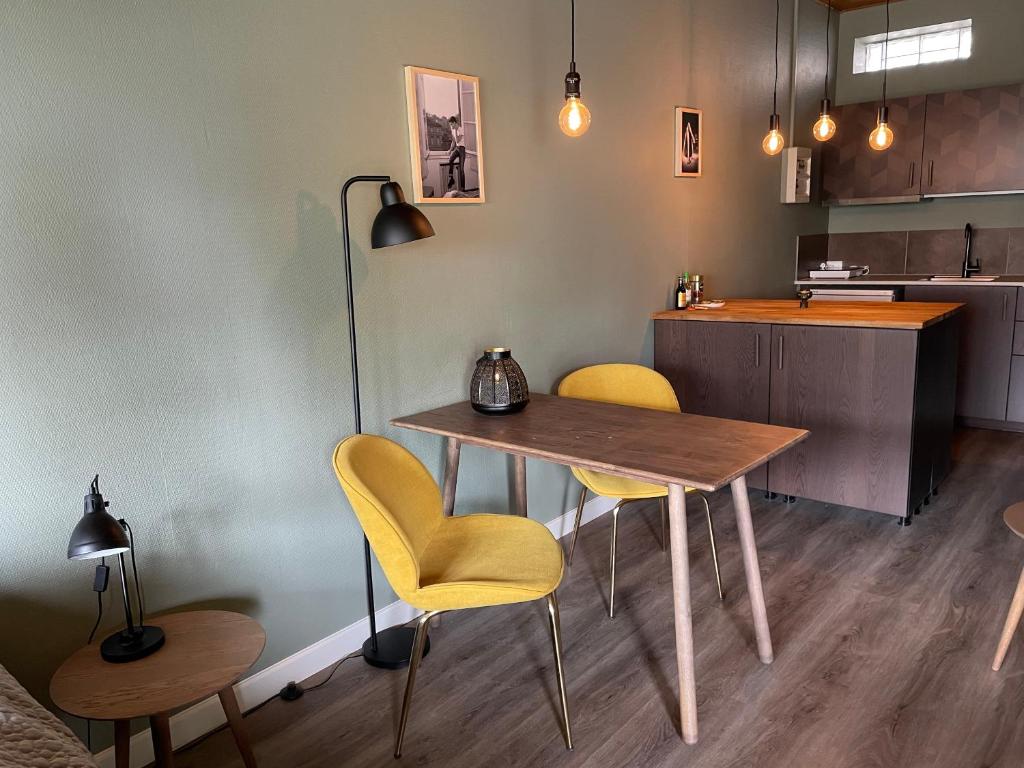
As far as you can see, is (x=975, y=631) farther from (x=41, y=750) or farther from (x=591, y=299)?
(x=41, y=750)

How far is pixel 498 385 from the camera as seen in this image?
249cm

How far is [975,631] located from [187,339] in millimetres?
2630

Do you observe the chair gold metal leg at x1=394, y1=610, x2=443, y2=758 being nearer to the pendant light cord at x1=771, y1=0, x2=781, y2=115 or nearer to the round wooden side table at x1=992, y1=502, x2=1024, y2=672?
the round wooden side table at x1=992, y1=502, x2=1024, y2=672

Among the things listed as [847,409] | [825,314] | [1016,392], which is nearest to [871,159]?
[1016,392]

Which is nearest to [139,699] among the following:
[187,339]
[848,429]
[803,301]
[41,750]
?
[41,750]

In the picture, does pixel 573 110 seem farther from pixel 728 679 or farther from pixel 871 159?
pixel 871 159

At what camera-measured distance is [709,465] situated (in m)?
1.85

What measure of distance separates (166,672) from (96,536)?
34 cm

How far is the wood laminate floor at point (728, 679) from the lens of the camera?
1.96 metres

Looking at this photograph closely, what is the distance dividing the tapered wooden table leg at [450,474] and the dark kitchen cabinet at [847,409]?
176cm

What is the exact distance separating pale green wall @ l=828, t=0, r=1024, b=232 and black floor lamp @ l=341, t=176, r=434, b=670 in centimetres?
439

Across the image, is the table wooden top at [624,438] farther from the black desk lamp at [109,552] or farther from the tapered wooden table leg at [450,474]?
the black desk lamp at [109,552]

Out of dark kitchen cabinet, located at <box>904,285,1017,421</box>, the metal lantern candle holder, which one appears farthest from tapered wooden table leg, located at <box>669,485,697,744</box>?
dark kitchen cabinet, located at <box>904,285,1017,421</box>

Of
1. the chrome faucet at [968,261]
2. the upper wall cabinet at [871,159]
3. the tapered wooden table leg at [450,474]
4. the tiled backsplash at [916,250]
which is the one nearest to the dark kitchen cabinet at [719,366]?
the tapered wooden table leg at [450,474]
